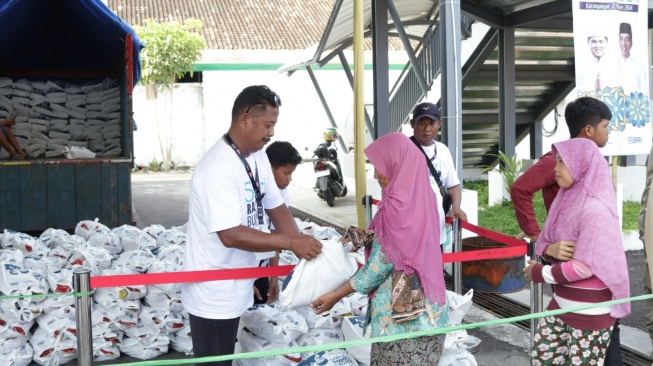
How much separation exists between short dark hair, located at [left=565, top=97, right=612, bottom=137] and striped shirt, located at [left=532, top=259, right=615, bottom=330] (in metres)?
0.84

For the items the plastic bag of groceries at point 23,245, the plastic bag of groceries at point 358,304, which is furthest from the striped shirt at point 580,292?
the plastic bag of groceries at point 23,245

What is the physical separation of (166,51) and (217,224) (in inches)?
683

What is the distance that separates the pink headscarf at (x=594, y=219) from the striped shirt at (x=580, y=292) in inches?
1.4

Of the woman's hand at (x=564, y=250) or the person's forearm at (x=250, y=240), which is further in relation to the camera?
the woman's hand at (x=564, y=250)

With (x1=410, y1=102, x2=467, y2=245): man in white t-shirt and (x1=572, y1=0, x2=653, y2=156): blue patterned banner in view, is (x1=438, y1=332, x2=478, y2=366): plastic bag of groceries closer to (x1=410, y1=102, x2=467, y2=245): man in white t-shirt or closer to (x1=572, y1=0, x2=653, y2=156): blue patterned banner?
(x1=410, y1=102, x2=467, y2=245): man in white t-shirt

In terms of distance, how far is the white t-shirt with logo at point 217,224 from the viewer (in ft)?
9.18

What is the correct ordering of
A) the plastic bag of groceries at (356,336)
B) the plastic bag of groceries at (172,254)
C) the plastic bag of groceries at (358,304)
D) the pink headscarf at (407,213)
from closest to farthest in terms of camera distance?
the pink headscarf at (407,213) → the plastic bag of groceries at (356,336) → the plastic bag of groceries at (358,304) → the plastic bag of groceries at (172,254)

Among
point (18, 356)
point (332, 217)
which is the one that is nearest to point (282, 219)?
point (18, 356)

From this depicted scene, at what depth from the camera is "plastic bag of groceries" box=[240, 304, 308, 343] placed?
3.84 meters

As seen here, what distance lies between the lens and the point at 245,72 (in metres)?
21.7

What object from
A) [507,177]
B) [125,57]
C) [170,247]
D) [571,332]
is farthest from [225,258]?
[507,177]

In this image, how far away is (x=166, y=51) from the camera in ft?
63.1

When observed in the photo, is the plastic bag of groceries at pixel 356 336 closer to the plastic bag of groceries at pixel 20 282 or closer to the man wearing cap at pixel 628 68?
the plastic bag of groceries at pixel 20 282

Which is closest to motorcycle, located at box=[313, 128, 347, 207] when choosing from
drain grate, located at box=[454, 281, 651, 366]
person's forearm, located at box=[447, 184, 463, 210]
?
drain grate, located at box=[454, 281, 651, 366]
